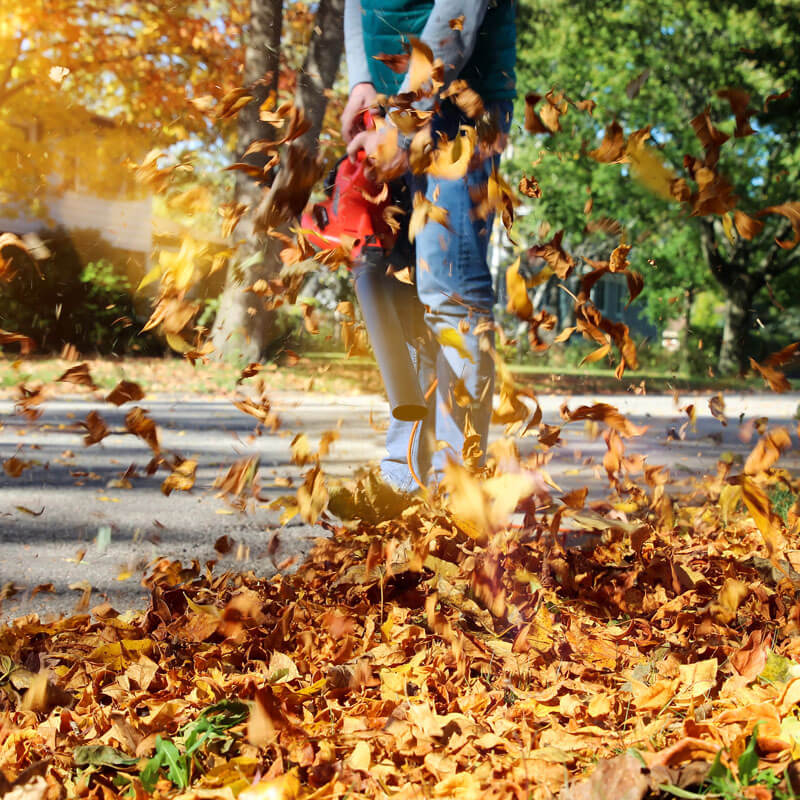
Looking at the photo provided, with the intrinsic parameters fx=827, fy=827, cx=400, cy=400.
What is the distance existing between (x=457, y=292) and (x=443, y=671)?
1.35 metres

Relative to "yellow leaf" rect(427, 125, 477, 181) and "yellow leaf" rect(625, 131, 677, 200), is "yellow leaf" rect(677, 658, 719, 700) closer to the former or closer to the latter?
"yellow leaf" rect(625, 131, 677, 200)

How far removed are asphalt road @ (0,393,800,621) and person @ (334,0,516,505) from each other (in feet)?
1.73

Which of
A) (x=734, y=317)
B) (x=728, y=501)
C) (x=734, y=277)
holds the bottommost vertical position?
(x=734, y=317)

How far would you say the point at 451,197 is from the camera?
2506mm

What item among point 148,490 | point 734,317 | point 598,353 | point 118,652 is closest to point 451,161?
point 598,353

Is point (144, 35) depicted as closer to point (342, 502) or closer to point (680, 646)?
point (342, 502)

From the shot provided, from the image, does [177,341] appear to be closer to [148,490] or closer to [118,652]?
[118,652]

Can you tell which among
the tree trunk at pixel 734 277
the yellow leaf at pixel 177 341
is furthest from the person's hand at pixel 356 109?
the tree trunk at pixel 734 277

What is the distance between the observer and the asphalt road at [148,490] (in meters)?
2.17

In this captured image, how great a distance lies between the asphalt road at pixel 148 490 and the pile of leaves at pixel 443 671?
201mm

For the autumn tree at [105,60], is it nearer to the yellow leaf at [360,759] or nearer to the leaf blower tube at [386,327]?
the leaf blower tube at [386,327]

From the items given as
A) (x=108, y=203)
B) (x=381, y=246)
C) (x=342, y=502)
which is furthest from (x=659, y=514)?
(x=108, y=203)

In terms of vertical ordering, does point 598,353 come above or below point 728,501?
above

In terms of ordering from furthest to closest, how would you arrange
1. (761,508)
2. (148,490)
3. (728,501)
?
1. (148,490)
2. (728,501)
3. (761,508)
